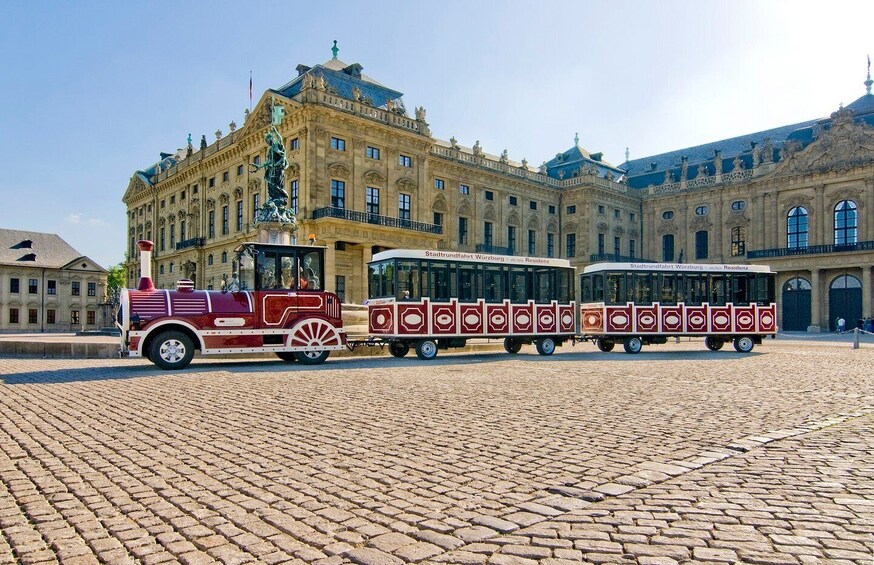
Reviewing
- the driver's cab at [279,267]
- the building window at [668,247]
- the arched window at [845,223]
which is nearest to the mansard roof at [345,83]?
the driver's cab at [279,267]

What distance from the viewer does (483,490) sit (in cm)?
473

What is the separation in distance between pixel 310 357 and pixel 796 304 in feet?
162

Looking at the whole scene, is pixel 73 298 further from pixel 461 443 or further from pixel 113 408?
pixel 461 443

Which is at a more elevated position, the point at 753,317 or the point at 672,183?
the point at 672,183

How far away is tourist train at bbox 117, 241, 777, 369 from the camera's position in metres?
15.1

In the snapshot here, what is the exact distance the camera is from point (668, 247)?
63.3 meters

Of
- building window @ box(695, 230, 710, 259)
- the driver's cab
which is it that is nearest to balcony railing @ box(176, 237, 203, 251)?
the driver's cab

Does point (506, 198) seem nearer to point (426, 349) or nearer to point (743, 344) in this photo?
point (743, 344)

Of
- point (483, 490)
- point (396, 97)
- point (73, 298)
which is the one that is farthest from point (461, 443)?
point (73, 298)

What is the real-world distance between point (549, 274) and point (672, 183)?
45650 millimetres

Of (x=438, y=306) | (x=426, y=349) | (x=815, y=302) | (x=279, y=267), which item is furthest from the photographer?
(x=815, y=302)

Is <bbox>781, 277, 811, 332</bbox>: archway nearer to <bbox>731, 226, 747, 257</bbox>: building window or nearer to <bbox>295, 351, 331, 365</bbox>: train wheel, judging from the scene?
<bbox>731, 226, 747, 257</bbox>: building window

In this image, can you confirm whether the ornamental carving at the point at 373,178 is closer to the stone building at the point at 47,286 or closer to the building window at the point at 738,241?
the building window at the point at 738,241

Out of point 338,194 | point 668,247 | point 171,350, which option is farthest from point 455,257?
point 668,247
